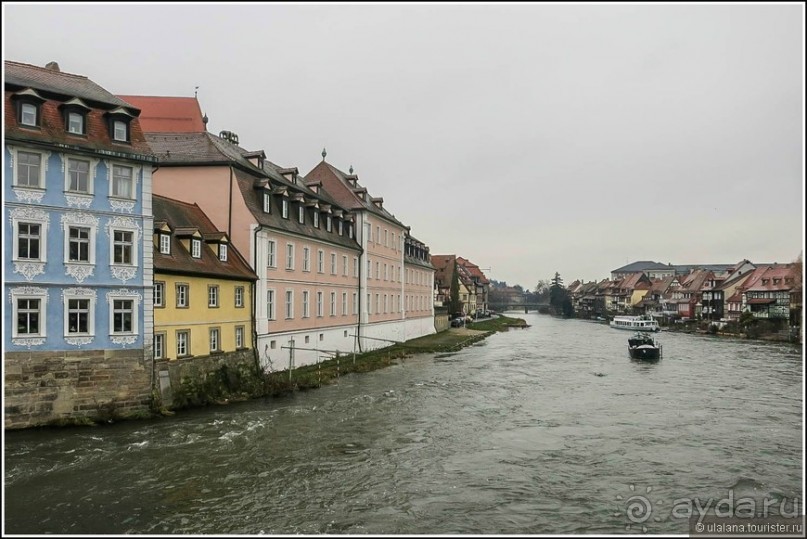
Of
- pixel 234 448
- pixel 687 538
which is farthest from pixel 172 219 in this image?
pixel 687 538

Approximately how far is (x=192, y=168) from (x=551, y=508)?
70.8 ft

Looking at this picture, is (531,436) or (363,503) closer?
(363,503)

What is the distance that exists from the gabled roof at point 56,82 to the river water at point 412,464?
400 inches

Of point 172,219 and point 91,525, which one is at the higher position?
point 172,219

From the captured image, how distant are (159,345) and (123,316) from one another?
5.47 feet

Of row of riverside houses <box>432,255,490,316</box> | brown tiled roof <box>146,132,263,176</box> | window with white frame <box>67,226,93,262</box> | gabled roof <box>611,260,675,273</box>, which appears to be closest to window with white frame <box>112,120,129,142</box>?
window with white frame <box>67,226,93,262</box>

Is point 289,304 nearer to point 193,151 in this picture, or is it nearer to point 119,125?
point 193,151

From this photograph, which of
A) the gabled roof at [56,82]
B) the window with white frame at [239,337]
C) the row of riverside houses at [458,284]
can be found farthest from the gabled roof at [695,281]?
the gabled roof at [56,82]

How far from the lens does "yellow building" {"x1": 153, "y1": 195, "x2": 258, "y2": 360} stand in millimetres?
20125

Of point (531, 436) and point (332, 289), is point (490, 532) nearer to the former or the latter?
point (531, 436)

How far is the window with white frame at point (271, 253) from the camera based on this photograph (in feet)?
88.6

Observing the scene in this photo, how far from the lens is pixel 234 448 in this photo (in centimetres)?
1554

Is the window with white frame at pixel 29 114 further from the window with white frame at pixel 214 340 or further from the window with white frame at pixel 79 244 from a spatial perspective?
the window with white frame at pixel 214 340

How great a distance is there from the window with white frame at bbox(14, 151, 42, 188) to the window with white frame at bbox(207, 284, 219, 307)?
6922mm
